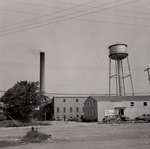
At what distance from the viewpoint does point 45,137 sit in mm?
18641

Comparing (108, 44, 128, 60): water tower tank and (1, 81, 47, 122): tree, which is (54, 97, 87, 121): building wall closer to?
(1, 81, 47, 122): tree

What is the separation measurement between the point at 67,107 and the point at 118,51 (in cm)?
3354

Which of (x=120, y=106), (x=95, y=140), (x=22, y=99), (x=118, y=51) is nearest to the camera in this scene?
(x=95, y=140)

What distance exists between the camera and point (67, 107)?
3216 inches

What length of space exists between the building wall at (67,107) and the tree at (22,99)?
2874 centimetres

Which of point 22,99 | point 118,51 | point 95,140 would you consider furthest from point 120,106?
point 95,140

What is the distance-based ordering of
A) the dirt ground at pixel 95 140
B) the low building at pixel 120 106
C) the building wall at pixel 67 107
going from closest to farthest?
1. the dirt ground at pixel 95 140
2. the low building at pixel 120 106
3. the building wall at pixel 67 107

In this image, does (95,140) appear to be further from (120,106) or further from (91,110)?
(91,110)

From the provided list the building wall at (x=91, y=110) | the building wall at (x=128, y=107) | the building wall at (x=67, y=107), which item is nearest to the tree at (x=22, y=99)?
the building wall at (x=91, y=110)

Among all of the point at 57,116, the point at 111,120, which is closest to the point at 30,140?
the point at 111,120

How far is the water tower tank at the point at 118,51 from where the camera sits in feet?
175

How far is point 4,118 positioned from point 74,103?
31.1 m

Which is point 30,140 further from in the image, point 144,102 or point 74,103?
point 74,103

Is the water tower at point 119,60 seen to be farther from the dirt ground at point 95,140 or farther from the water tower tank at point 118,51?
the dirt ground at point 95,140
